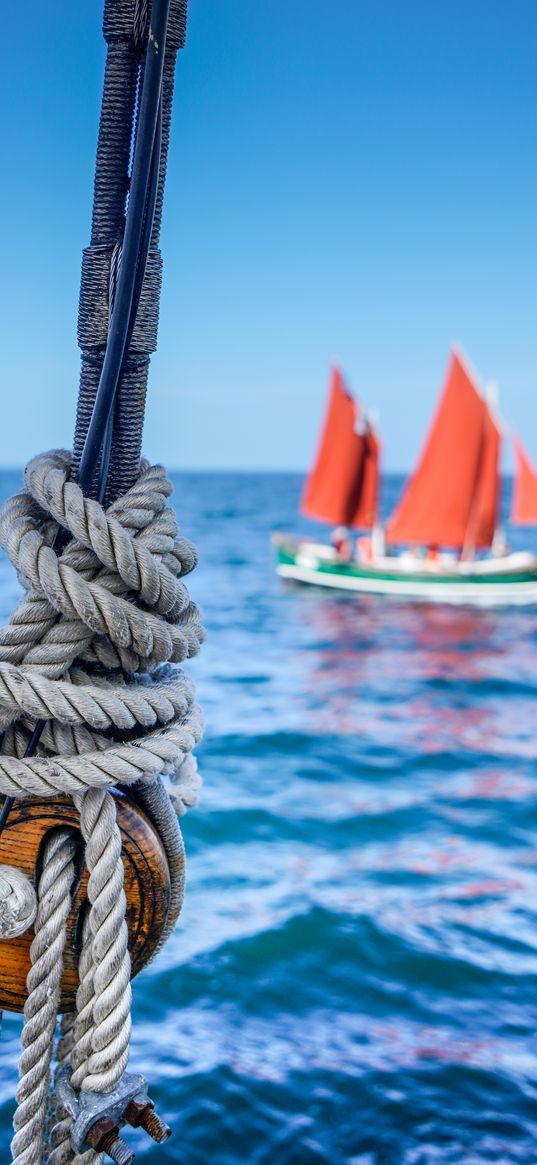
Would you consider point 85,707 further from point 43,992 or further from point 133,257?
point 133,257

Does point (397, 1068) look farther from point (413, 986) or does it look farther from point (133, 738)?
point (133, 738)

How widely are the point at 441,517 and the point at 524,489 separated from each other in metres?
4.29

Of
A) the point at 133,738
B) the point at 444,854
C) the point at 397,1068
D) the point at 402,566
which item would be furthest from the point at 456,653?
the point at 133,738

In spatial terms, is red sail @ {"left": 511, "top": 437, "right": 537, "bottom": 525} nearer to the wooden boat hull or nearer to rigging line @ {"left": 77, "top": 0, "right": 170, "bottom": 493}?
the wooden boat hull

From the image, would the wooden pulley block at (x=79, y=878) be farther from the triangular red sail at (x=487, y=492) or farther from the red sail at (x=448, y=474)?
the triangular red sail at (x=487, y=492)

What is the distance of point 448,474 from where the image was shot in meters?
25.9

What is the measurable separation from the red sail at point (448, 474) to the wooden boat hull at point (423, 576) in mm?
947

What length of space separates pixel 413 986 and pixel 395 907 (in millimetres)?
1082

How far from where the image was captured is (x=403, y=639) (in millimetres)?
20438

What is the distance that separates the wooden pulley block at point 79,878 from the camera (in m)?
1.16

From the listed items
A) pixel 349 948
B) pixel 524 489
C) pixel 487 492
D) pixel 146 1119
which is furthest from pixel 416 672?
pixel 146 1119

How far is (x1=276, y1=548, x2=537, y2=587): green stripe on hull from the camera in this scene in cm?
2562

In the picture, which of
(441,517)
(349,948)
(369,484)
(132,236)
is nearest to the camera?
(132,236)

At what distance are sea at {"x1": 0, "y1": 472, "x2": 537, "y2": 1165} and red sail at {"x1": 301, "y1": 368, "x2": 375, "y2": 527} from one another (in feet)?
51.2
